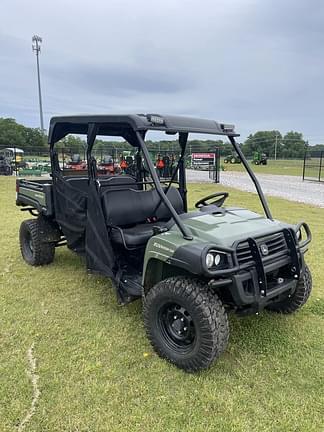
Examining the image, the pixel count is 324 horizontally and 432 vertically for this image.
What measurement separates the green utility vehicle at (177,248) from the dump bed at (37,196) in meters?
0.04

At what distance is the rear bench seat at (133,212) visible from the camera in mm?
3324

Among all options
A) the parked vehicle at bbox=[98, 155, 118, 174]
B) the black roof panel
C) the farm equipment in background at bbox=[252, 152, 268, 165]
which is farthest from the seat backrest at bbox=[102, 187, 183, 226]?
the farm equipment in background at bbox=[252, 152, 268, 165]

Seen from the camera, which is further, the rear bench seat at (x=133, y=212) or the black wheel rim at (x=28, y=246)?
the black wheel rim at (x=28, y=246)

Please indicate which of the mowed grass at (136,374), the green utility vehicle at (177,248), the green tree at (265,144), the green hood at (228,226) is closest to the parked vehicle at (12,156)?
the green utility vehicle at (177,248)

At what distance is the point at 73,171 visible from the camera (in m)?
A: 4.45

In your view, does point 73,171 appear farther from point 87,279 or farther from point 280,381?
point 280,381

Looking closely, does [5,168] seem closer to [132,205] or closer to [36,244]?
[36,244]

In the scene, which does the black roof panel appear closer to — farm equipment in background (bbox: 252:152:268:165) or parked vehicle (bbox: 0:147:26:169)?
parked vehicle (bbox: 0:147:26:169)

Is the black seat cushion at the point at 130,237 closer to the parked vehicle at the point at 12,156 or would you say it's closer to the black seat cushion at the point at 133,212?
the black seat cushion at the point at 133,212

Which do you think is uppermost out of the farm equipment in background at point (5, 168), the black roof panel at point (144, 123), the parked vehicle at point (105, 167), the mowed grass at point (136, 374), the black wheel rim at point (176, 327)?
the black roof panel at point (144, 123)

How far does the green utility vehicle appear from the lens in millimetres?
2430

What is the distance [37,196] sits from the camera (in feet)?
14.6

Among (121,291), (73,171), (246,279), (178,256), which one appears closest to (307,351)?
(246,279)

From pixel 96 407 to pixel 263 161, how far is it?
3778cm
